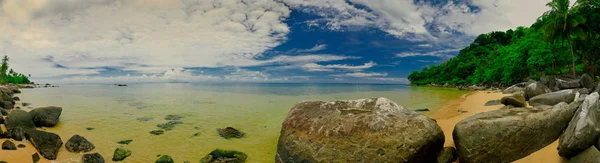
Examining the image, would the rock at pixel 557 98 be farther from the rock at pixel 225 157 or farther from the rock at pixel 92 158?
the rock at pixel 92 158

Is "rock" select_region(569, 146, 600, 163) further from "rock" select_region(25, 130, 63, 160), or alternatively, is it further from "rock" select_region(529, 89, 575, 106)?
"rock" select_region(25, 130, 63, 160)

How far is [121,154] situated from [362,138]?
7773 millimetres

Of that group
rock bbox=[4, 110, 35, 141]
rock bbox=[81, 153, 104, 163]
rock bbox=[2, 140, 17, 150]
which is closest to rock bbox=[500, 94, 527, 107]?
rock bbox=[81, 153, 104, 163]

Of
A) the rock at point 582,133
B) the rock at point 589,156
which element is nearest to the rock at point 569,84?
the rock at point 582,133

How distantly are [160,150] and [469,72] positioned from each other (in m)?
85.7

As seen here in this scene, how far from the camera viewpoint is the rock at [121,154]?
8.73m

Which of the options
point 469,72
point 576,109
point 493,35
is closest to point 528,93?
point 576,109

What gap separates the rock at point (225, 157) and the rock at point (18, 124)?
6.86m

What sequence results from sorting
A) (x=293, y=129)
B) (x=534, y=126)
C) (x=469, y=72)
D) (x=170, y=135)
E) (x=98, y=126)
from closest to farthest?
(x=534, y=126), (x=293, y=129), (x=170, y=135), (x=98, y=126), (x=469, y=72)

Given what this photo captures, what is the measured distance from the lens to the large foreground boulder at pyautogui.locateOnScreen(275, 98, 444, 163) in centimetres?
632

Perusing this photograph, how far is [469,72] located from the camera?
77.2 m

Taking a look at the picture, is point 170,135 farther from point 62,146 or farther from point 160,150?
point 62,146

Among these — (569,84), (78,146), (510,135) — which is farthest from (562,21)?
(78,146)

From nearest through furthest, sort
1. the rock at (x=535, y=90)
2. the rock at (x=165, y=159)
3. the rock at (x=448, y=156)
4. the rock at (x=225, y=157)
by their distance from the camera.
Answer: the rock at (x=448, y=156) → the rock at (x=165, y=159) → the rock at (x=225, y=157) → the rock at (x=535, y=90)
